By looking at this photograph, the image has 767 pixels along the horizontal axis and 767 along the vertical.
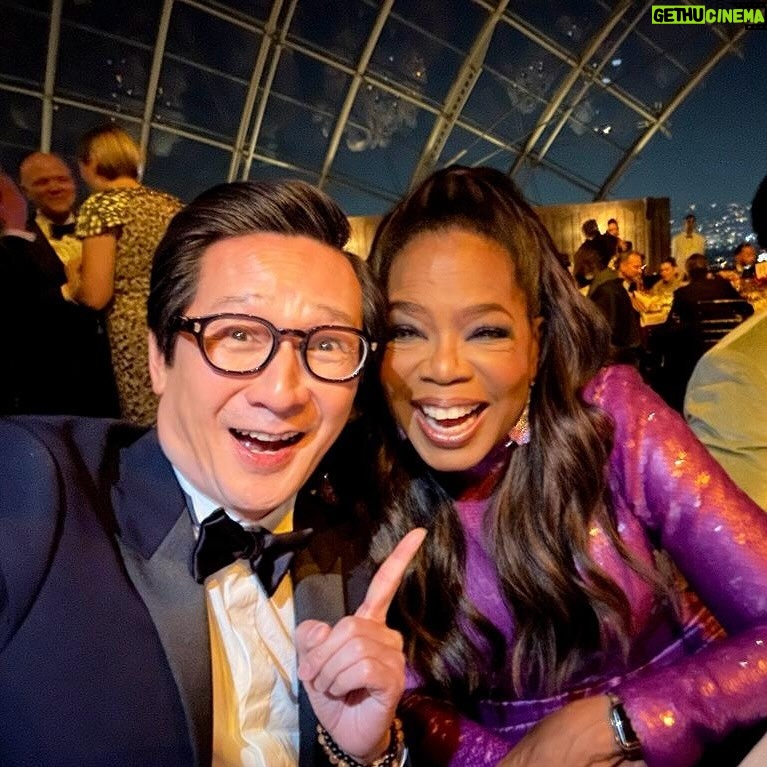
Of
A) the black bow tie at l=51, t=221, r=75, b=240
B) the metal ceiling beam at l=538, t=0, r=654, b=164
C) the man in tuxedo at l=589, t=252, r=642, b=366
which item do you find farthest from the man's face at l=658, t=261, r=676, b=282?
the metal ceiling beam at l=538, t=0, r=654, b=164

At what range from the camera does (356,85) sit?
15.0m

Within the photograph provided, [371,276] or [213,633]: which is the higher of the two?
[371,276]

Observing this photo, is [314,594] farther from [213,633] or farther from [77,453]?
[77,453]

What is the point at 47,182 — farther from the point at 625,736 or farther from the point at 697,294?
the point at 697,294

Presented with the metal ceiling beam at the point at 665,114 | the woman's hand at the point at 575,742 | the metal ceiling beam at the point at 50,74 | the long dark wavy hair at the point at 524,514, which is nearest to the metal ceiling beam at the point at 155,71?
the metal ceiling beam at the point at 50,74

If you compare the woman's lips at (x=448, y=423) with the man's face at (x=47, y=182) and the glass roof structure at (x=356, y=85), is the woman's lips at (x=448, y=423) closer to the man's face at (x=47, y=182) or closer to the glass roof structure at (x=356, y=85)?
the man's face at (x=47, y=182)

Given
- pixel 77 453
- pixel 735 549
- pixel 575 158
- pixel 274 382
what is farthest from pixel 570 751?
pixel 575 158

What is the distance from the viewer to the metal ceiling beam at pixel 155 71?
41.2 ft

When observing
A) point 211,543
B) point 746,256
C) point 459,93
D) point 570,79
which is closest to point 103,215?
point 211,543

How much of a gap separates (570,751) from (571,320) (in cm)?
94

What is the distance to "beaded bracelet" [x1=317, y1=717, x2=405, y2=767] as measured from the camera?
1296mm

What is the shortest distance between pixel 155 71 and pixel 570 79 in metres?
8.77

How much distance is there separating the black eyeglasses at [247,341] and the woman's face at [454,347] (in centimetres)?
39

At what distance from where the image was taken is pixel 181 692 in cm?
112
